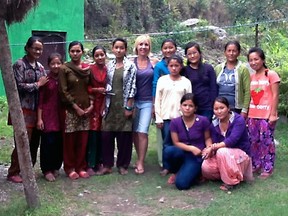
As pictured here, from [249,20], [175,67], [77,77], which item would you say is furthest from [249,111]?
[249,20]

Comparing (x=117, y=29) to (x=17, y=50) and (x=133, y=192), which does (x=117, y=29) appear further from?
(x=133, y=192)

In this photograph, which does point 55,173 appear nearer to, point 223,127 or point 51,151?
point 51,151

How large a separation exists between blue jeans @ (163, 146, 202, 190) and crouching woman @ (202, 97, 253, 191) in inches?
3.9

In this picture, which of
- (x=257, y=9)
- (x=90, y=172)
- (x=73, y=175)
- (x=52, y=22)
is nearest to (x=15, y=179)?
(x=73, y=175)

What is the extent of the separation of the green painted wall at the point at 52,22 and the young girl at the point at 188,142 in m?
7.84

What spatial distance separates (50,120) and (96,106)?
0.59 m

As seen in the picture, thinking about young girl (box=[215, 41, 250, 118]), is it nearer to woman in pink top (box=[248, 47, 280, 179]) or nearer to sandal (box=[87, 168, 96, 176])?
woman in pink top (box=[248, 47, 280, 179])

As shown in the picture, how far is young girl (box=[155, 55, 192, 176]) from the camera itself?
19.0 ft

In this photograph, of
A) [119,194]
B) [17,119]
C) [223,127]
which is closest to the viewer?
[17,119]

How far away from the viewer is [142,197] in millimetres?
5289

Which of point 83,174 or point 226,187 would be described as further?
point 83,174

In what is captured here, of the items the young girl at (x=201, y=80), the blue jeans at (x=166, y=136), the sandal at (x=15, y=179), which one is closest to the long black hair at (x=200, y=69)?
the young girl at (x=201, y=80)

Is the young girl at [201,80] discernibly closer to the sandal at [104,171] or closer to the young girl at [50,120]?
the sandal at [104,171]

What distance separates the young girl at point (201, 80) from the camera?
230 inches
